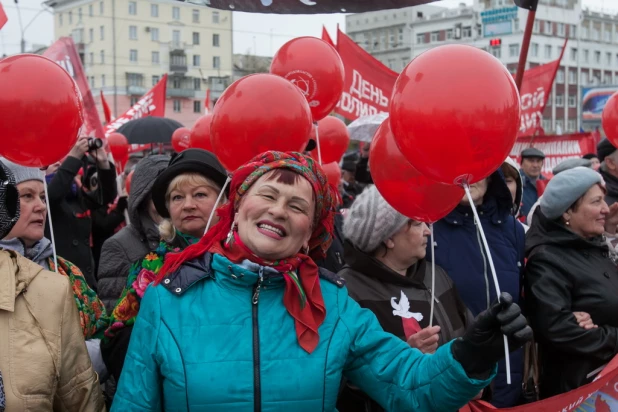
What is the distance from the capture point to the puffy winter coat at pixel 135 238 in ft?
11.5

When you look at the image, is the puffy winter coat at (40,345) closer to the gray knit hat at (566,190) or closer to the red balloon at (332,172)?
the gray knit hat at (566,190)

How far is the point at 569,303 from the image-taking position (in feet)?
11.1

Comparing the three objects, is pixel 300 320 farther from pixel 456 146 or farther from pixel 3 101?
pixel 3 101

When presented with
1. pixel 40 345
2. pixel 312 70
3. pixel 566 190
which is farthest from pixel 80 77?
pixel 40 345

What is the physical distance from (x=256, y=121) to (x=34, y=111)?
36.8 inches

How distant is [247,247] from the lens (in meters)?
2.24

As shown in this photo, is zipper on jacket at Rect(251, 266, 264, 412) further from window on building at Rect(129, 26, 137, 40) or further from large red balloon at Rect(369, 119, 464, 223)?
window on building at Rect(129, 26, 137, 40)

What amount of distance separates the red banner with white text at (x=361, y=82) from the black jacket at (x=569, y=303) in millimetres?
4799

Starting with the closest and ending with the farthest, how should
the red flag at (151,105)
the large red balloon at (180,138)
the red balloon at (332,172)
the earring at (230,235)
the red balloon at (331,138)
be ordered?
the earring at (230,235) < the red balloon at (332,172) < the red balloon at (331,138) < the large red balloon at (180,138) < the red flag at (151,105)

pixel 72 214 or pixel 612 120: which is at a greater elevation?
pixel 612 120

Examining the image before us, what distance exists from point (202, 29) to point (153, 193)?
71.0 meters

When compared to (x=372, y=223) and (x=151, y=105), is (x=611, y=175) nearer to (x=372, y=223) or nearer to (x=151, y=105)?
(x=372, y=223)

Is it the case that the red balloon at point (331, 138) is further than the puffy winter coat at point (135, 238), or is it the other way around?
the red balloon at point (331, 138)

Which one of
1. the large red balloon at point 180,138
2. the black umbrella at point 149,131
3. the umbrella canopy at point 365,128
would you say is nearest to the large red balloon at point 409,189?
the umbrella canopy at point 365,128
